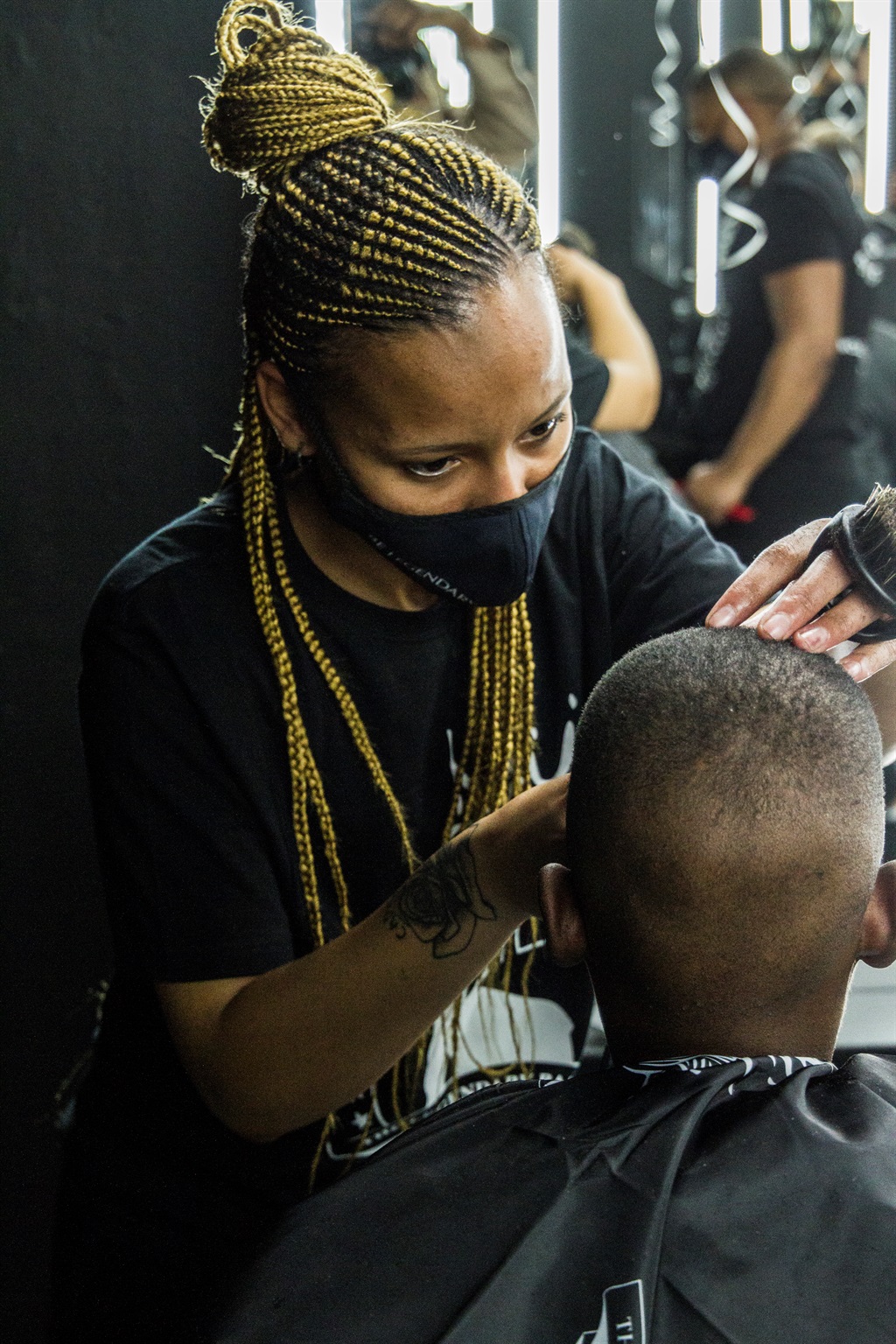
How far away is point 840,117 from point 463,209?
15.5ft

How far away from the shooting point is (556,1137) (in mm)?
1018

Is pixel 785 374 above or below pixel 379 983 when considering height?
above

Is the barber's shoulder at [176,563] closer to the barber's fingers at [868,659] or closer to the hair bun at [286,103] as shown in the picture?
the hair bun at [286,103]

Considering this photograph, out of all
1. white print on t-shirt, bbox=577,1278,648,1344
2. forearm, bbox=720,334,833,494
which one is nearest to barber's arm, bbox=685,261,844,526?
forearm, bbox=720,334,833,494

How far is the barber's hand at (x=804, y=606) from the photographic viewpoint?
Result: 1.02m

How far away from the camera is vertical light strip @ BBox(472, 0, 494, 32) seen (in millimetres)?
3975

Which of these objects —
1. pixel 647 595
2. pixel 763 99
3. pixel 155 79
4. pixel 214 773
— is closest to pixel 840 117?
pixel 763 99

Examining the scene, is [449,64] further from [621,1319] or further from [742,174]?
[621,1319]

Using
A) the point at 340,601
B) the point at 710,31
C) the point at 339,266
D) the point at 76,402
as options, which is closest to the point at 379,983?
the point at 340,601

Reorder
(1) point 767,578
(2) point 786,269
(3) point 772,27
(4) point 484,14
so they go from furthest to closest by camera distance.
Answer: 1. (3) point 772,27
2. (4) point 484,14
3. (2) point 786,269
4. (1) point 767,578

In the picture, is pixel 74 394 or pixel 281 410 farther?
pixel 74 394

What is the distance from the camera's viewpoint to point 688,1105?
99 cm

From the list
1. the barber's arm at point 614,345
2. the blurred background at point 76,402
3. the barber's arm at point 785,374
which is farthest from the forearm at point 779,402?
the blurred background at point 76,402

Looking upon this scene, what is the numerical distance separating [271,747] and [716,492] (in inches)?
83.7
